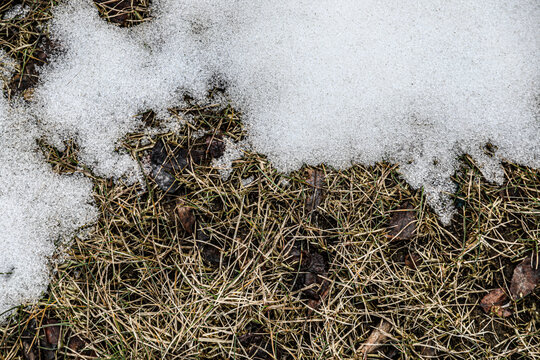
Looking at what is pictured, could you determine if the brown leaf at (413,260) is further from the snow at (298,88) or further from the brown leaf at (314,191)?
the brown leaf at (314,191)

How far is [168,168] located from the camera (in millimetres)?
2068

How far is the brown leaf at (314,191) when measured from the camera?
6.83 ft

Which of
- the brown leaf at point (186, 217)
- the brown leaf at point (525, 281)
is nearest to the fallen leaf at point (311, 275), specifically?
the brown leaf at point (186, 217)

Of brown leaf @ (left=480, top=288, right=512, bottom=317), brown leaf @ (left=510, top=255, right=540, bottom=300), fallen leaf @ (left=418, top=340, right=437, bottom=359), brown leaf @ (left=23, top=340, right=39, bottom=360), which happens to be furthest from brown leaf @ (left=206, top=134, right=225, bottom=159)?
brown leaf @ (left=510, top=255, right=540, bottom=300)

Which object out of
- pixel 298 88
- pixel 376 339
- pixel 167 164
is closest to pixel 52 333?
pixel 167 164

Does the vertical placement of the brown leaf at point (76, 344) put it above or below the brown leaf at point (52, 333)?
below

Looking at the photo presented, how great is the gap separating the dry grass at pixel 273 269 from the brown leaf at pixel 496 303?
0.11ft

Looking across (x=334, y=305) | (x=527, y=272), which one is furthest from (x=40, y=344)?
(x=527, y=272)

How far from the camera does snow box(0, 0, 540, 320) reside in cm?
207

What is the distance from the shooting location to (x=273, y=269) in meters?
2.04

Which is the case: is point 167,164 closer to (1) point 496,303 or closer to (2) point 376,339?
(2) point 376,339

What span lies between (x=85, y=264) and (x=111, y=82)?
1044 mm

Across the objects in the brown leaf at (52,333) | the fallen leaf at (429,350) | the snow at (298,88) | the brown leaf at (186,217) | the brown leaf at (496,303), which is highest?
the snow at (298,88)

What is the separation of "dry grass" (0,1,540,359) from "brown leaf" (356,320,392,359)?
33 mm
